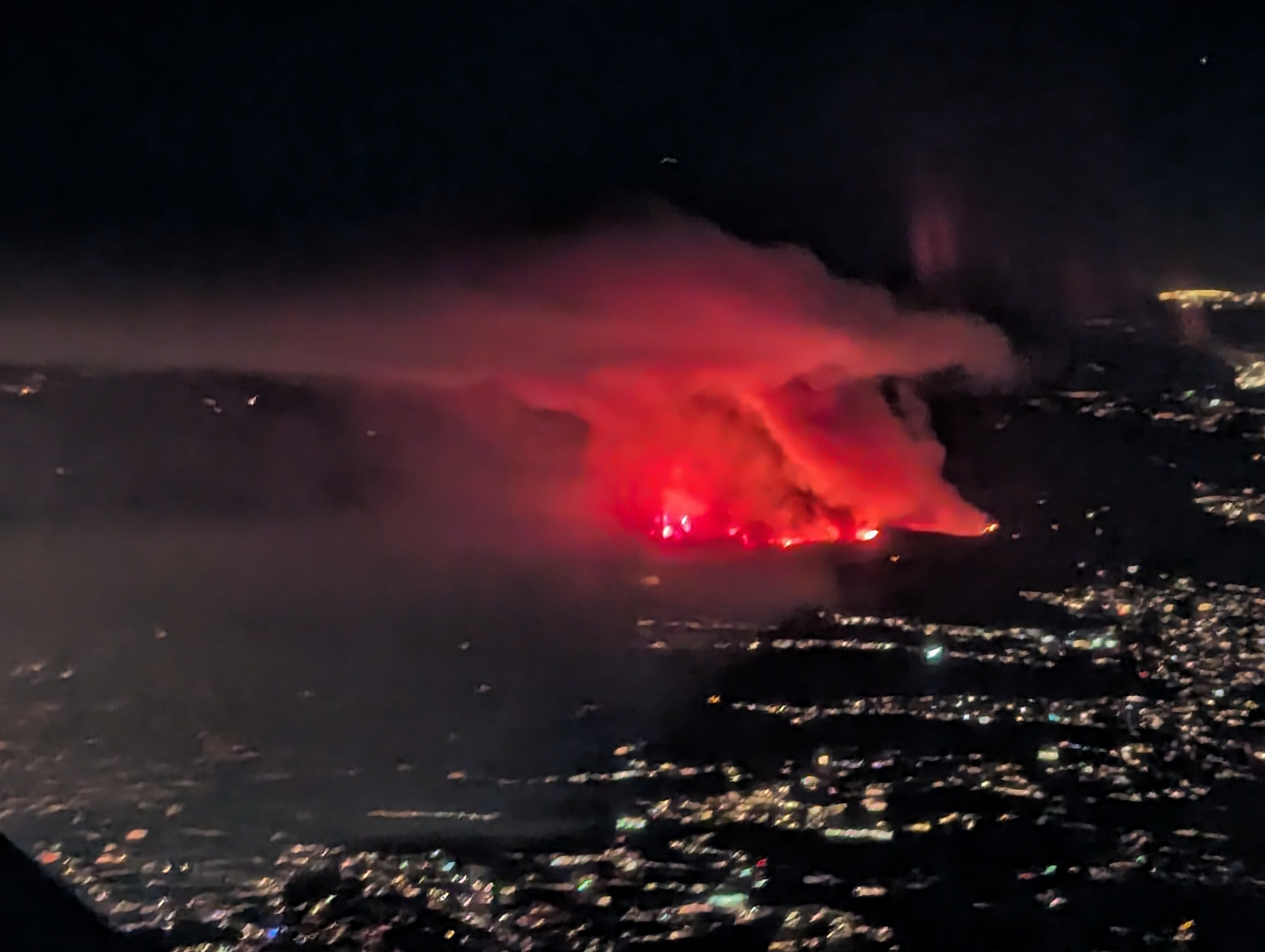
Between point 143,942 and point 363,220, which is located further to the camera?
point 363,220

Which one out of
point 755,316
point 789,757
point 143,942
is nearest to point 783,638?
point 789,757

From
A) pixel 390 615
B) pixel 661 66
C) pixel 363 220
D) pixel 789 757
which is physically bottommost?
pixel 789 757

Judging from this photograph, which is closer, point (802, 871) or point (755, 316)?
point (802, 871)

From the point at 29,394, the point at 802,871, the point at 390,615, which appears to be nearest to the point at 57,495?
the point at 29,394

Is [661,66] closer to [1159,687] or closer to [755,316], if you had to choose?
[755,316]

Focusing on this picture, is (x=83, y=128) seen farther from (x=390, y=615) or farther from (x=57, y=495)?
(x=390, y=615)

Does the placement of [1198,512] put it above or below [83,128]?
below
